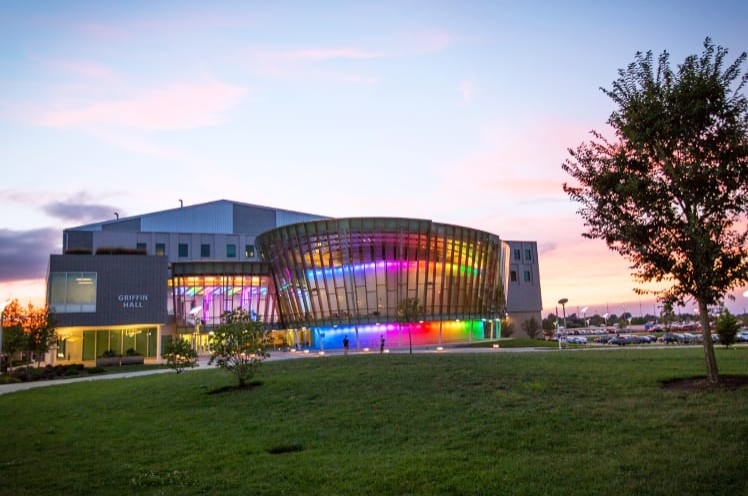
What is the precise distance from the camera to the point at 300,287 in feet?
246

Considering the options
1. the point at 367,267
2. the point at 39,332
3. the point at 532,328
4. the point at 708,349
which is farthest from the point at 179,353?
the point at 532,328

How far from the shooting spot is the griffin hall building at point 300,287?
63.0 m

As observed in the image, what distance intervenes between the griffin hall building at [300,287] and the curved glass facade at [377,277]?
0.14m

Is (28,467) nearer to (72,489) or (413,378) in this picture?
(72,489)

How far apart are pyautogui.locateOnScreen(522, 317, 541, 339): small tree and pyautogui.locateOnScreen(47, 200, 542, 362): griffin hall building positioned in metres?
15.6

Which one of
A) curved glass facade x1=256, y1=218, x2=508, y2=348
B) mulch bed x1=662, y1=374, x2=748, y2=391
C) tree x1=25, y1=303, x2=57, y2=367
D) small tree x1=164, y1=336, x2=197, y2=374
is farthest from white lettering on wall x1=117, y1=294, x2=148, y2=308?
mulch bed x1=662, y1=374, x2=748, y2=391

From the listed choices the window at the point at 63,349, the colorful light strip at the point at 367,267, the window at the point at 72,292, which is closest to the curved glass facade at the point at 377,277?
the colorful light strip at the point at 367,267

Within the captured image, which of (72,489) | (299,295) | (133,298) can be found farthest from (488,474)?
(299,295)

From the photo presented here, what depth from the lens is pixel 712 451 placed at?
980 centimetres

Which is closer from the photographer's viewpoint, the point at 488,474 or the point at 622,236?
the point at 488,474

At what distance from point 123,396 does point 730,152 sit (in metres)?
25.7

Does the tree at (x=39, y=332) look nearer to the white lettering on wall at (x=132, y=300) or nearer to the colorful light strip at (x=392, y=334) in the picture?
the white lettering on wall at (x=132, y=300)

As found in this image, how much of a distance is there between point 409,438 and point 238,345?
12267 millimetres

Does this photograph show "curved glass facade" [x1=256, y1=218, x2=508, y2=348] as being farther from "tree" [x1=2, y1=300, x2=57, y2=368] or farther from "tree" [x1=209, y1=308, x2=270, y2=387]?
"tree" [x1=209, y1=308, x2=270, y2=387]
